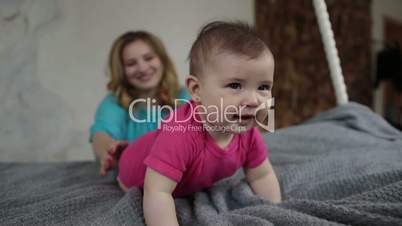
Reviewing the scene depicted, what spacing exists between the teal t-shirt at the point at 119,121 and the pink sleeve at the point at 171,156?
1.73 ft

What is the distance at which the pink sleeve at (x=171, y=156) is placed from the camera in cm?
59

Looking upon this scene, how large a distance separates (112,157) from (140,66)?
1.20 ft

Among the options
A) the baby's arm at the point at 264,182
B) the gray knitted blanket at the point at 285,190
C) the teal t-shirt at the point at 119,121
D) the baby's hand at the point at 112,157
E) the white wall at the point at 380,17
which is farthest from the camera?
the white wall at the point at 380,17

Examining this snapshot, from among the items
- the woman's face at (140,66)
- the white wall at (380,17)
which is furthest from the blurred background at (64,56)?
the white wall at (380,17)

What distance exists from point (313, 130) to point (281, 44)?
3.93 feet

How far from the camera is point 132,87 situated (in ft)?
4.01

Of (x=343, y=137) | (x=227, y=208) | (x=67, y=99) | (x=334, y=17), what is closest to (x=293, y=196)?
(x=227, y=208)

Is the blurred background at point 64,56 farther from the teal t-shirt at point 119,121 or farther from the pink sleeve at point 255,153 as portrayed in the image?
the pink sleeve at point 255,153

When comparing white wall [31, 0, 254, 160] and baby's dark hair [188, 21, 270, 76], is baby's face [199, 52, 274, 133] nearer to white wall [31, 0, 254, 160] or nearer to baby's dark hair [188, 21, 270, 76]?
baby's dark hair [188, 21, 270, 76]

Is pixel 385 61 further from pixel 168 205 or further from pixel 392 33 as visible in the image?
pixel 168 205

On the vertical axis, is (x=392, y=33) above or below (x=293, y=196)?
above

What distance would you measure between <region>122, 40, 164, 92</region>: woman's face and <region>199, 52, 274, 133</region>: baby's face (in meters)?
0.61

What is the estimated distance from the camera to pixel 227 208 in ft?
2.13

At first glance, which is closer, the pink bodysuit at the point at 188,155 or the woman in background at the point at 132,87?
the pink bodysuit at the point at 188,155
